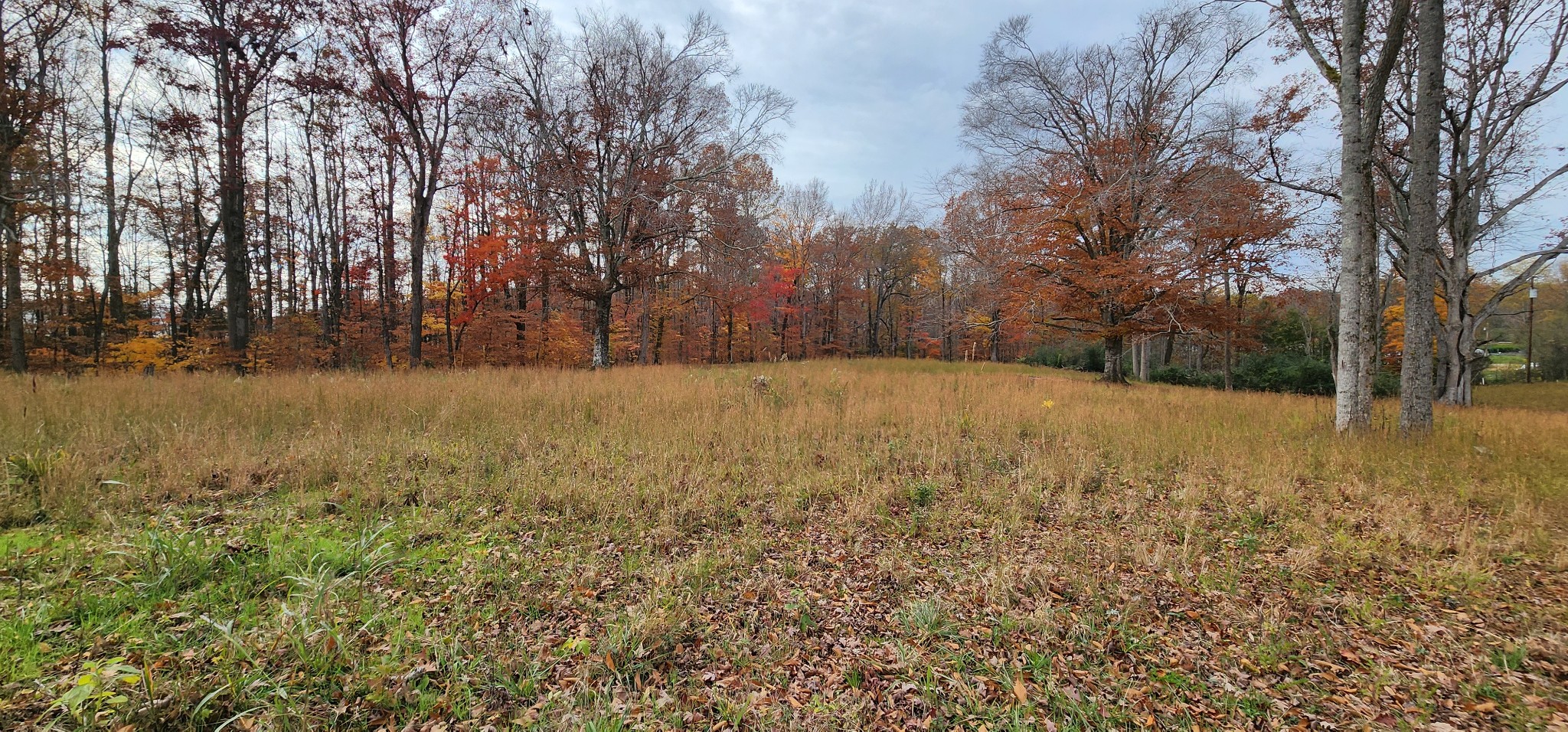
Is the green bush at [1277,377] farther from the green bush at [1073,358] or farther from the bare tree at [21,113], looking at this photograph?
the bare tree at [21,113]

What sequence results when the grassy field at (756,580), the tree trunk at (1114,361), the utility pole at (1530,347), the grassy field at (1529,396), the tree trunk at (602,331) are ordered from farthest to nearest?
1. the utility pole at (1530,347)
2. the grassy field at (1529,396)
3. the tree trunk at (602,331)
4. the tree trunk at (1114,361)
5. the grassy field at (756,580)

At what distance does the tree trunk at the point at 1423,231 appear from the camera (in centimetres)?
586

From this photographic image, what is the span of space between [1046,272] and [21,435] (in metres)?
17.4

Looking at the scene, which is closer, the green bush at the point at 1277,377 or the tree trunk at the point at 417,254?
the tree trunk at the point at 417,254

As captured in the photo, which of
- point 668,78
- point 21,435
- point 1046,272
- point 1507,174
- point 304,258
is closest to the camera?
point 21,435

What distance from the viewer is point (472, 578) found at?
9.42ft

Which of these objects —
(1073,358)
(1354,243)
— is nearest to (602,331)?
(1354,243)

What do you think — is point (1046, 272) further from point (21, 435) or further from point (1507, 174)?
point (21, 435)

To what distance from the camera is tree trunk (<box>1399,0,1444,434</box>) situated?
5.86m

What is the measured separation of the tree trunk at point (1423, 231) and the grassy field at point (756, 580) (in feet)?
1.99

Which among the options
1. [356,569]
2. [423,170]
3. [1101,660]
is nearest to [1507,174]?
[1101,660]

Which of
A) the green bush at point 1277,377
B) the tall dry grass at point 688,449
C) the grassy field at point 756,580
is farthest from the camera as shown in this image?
the green bush at point 1277,377

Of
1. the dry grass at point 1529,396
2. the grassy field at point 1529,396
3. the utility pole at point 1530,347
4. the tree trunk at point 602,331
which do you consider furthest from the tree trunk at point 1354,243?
the utility pole at point 1530,347

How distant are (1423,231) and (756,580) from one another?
28.9ft
